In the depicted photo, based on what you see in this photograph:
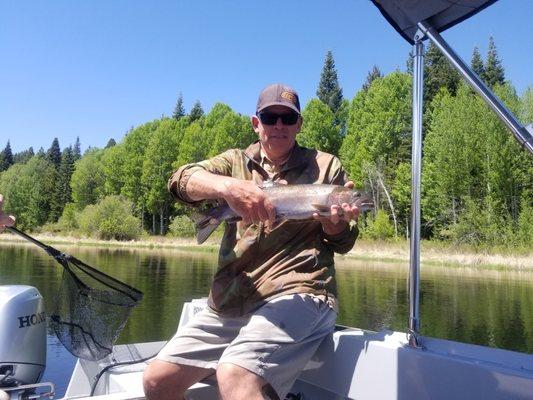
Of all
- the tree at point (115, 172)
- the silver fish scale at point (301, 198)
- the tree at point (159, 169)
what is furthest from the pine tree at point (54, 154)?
the silver fish scale at point (301, 198)

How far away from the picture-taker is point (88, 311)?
14.9 ft

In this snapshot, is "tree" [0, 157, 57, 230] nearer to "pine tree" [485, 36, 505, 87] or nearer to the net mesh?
"pine tree" [485, 36, 505, 87]

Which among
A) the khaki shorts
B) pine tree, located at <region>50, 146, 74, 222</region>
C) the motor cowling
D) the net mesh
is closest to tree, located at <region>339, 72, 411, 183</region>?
the net mesh

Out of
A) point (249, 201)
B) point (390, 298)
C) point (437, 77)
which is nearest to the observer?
point (249, 201)

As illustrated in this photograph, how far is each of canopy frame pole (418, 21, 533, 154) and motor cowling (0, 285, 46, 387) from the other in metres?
3.46

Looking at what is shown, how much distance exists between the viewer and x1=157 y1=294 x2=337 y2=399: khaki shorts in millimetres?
2525

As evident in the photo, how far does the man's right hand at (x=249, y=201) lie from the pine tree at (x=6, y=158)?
391 feet

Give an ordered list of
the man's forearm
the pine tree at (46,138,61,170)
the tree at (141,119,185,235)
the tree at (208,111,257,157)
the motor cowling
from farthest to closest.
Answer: the pine tree at (46,138,61,170) → the tree at (141,119,185,235) → the tree at (208,111,257,157) → the motor cowling → the man's forearm

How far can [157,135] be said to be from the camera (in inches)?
2618

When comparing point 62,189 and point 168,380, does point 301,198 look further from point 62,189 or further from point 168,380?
point 62,189

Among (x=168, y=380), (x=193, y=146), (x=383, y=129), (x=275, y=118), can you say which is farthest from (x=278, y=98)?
(x=193, y=146)

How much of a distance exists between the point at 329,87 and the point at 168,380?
66.7m

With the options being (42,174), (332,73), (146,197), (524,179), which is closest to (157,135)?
(146,197)

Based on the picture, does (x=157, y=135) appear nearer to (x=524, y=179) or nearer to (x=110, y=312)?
(x=524, y=179)
